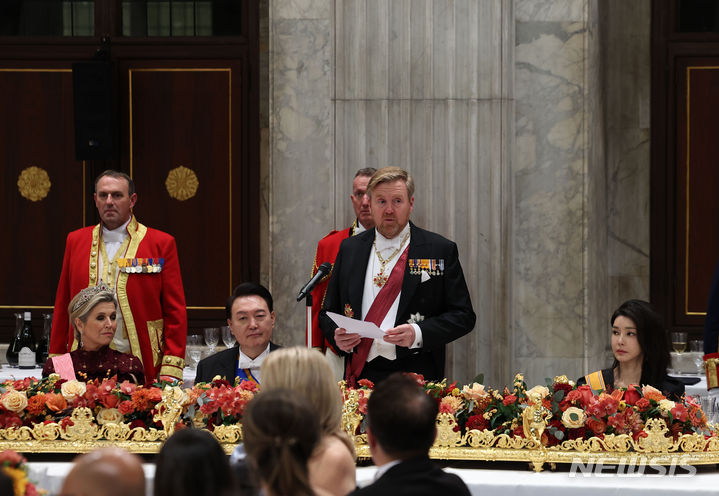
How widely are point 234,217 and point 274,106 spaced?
3.22 ft

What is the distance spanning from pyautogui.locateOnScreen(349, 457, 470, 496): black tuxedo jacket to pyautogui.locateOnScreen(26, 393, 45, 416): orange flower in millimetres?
1629

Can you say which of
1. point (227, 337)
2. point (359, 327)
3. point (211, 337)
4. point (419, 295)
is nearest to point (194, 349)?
point (211, 337)

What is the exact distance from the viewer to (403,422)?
7.95 feet

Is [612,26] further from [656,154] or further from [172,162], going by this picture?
[172,162]

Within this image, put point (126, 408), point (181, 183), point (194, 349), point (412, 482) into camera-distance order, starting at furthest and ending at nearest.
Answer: point (181, 183) < point (194, 349) < point (126, 408) < point (412, 482)

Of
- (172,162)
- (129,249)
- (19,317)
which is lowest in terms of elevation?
(19,317)

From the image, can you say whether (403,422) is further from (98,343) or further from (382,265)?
(98,343)

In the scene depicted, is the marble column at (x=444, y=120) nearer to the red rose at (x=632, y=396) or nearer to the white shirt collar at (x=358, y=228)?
the white shirt collar at (x=358, y=228)

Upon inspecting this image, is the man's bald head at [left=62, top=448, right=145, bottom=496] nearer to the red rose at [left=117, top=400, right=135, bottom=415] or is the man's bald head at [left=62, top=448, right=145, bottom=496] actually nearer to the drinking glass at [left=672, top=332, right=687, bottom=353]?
the red rose at [left=117, top=400, right=135, bottom=415]

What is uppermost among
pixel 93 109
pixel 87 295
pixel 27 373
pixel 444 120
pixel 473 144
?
pixel 93 109

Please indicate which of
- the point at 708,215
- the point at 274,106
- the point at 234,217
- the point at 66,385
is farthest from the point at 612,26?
the point at 66,385

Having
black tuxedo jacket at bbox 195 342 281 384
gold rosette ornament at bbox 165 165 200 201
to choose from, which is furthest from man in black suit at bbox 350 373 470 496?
gold rosette ornament at bbox 165 165 200 201

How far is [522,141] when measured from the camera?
629cm

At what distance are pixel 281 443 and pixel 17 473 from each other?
0.57 meters
